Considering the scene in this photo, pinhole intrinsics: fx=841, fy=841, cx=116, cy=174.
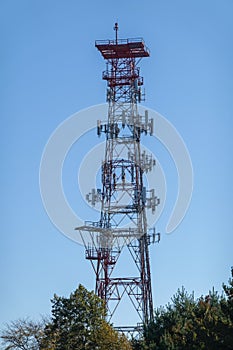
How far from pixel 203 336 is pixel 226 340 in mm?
2154

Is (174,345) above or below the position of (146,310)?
below

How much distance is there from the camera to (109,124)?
45.7m

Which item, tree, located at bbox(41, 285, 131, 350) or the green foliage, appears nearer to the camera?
the green foliage

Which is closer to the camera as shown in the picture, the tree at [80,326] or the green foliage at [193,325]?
the green foliage at [193,325]

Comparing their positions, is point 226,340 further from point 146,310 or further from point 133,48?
point 133,48

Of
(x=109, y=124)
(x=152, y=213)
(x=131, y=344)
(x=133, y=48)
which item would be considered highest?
(x=133, y=48)

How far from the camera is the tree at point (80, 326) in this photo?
3894 cm

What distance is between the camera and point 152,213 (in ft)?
145

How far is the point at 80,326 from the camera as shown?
129 ft

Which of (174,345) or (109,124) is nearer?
(174,345)

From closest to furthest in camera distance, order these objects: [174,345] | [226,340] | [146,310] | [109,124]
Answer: [226,340] < [174,345] < [146,310] < [109,124]

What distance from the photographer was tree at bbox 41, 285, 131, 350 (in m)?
38.9

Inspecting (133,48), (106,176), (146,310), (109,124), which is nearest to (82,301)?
(146,310)

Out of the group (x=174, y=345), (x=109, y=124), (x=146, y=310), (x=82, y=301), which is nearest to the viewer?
(x=174, y=345)
